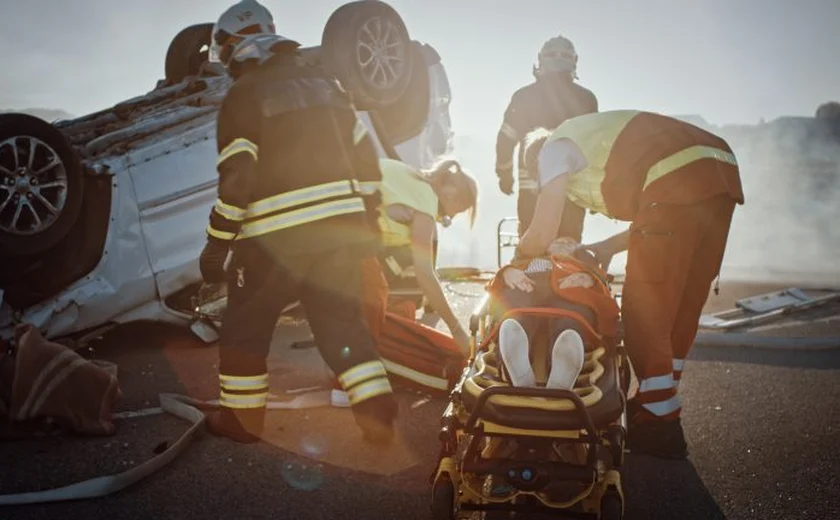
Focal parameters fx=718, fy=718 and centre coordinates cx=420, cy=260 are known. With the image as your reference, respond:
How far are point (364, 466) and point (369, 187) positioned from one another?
4.23 ft

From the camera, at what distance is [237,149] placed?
309cm

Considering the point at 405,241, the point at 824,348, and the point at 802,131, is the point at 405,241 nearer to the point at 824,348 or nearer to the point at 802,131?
the point at 824,348

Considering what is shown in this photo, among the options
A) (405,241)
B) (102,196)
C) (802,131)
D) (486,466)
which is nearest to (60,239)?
(102,196)

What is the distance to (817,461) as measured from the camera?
337cm

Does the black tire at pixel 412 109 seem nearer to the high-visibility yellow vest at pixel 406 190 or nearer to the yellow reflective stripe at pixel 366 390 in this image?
the high-visibility yellow vest at pixel 406 190

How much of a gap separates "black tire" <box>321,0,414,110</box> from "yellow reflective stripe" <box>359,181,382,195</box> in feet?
8.77

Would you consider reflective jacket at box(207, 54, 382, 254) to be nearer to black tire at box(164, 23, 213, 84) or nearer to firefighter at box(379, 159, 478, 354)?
firefighter at box(379, 159, 478, 354)

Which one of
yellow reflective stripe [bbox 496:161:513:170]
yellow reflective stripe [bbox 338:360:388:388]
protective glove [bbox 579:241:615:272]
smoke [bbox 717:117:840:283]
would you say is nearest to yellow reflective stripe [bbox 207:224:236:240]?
yellow reflective stripe [bbox 338:360:388:388]

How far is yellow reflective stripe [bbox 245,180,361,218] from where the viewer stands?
315 centimetres

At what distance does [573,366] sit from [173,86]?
4.90 metres

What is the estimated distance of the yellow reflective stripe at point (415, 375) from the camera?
4.16 metres

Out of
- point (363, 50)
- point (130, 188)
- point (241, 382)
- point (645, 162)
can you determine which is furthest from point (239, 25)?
point (363, 50)

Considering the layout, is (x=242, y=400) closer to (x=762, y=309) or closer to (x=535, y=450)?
(x=535, y=450)

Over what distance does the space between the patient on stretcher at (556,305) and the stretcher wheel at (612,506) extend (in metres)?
0.42
